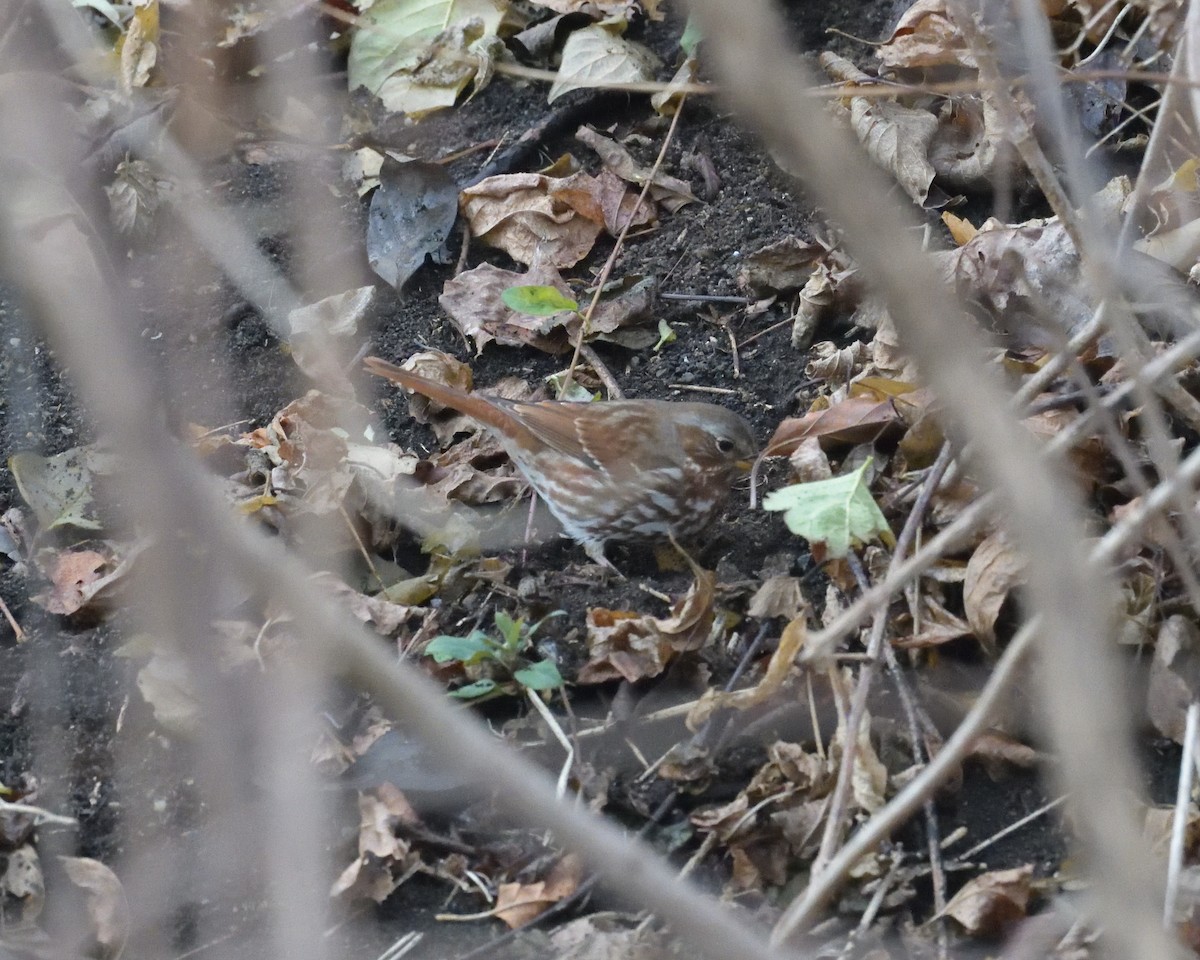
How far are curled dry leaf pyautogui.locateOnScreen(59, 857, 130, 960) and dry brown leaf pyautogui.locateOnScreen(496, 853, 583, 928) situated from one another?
0.81 metres

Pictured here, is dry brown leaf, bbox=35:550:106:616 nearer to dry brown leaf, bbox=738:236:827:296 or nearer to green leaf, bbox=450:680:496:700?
green leaf, bbox=450:680:496:700

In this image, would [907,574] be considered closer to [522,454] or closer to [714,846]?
[714,846]

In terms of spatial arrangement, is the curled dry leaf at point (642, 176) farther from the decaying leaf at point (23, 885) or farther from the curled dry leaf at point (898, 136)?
the decaying leaf at point (23, 885)

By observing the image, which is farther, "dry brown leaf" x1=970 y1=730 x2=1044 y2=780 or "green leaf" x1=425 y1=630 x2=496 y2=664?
"green leaf" x1=425 y1=630 x2=496 y2=664

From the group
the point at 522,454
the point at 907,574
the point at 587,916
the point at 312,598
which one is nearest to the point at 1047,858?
the point at 587,916

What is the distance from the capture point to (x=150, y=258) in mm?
5168

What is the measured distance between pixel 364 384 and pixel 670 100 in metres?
1.71

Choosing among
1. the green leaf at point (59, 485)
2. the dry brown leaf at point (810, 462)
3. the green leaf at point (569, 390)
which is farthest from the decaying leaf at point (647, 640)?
the green leaf at point (59, 485)

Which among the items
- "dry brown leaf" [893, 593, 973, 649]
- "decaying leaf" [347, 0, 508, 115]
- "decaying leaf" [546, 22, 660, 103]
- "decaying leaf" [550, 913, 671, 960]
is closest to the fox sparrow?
"dry brown leaf" [893, 593, 973, 649]

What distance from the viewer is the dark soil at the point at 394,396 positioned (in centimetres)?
304

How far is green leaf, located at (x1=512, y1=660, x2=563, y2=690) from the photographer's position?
3381 mm

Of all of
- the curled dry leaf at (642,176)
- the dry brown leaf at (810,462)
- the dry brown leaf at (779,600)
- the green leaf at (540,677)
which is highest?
the curled dry leaf at (642,176)

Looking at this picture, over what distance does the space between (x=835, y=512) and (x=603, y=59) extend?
2.78 meters

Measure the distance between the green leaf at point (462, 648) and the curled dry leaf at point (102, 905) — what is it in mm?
909
